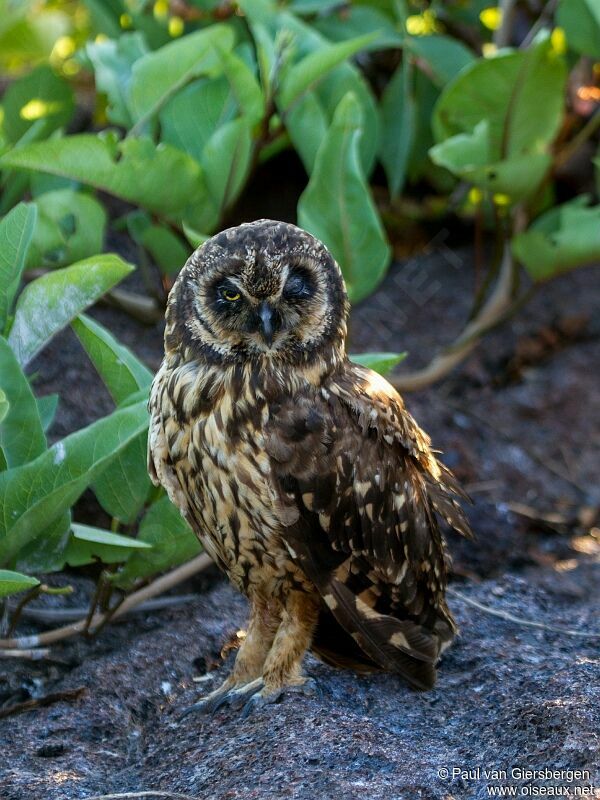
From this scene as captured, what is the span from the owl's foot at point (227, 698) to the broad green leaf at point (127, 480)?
0.66 metres

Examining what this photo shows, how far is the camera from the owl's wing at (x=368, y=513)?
2.88m

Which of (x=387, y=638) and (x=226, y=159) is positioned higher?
(x=226, y=159)

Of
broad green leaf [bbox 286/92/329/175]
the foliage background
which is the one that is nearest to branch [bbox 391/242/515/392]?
the foliage background

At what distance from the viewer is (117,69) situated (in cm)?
458

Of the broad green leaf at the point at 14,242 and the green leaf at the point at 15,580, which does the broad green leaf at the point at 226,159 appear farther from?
the green leaf at the point at 15,580

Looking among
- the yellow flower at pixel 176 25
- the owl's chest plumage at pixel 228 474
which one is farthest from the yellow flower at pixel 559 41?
the owl's chest plumage at pixel 228 474

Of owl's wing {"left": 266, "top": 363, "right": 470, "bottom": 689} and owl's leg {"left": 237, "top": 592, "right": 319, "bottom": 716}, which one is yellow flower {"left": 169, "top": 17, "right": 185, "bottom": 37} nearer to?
owl's wing {"left": 266, "top": 363, "right": 470, "bottom": 689}

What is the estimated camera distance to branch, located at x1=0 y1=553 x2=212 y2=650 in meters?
3.35

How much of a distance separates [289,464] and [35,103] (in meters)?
2.85

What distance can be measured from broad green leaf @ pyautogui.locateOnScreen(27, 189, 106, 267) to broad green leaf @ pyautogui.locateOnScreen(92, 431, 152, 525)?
1.07 m

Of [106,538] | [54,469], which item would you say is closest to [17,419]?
[54,469]

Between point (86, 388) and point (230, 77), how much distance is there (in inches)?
55.0

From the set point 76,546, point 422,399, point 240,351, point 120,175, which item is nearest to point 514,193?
point 422,399

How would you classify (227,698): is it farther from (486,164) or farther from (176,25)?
(176,25)
